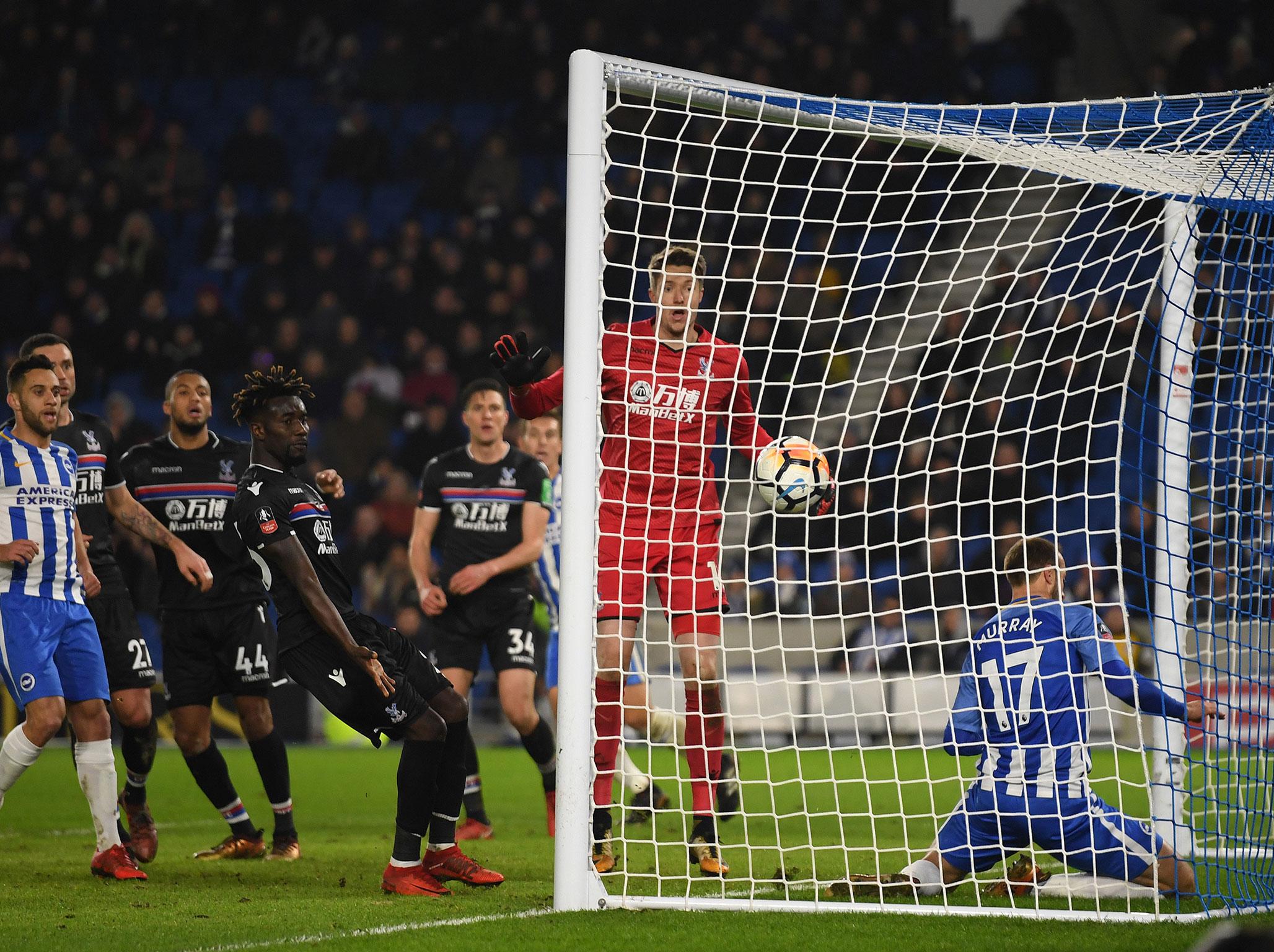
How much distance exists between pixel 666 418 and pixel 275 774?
2.58 m

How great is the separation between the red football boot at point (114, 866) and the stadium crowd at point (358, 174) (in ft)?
24.3

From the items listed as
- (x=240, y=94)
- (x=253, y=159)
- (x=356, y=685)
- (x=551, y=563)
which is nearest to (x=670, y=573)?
(x=356, y=685)

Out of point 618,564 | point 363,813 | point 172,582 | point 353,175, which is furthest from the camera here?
point 353,175

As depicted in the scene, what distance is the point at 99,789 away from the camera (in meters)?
5.49

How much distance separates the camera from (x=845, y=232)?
1342cm

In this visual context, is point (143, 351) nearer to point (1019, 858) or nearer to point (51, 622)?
point (51, 622)

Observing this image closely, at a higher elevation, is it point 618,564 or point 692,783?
point 618,564

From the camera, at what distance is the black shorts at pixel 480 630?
23.2ft

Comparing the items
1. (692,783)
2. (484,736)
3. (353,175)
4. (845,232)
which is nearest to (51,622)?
(692,783)

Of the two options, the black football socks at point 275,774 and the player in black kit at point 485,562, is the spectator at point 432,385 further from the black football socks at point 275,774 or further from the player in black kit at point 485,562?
the black football socks at point 275,774

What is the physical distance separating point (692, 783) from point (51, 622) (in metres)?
2.60

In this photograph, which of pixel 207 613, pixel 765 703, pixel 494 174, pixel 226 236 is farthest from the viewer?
pixel 494 174

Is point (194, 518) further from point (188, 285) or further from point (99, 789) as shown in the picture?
point (188, 285)

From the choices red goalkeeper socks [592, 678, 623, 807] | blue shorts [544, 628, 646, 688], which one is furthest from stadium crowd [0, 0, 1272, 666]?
red goalkeeper socks [592, 678, 623, 807]
